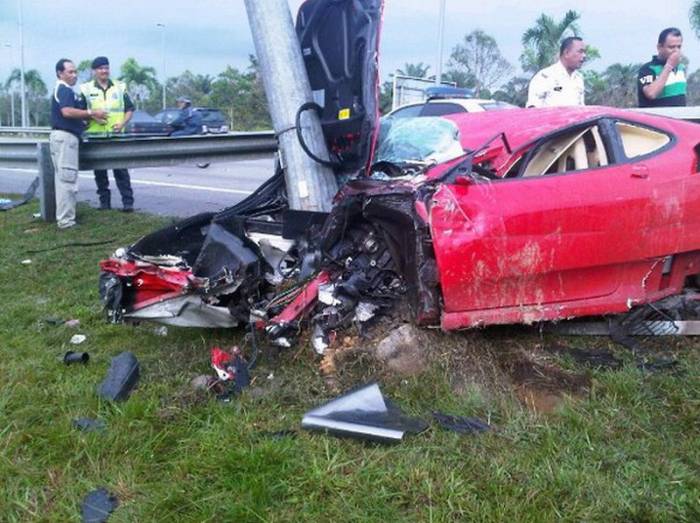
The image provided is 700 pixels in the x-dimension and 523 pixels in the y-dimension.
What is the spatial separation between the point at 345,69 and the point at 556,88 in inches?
86.7

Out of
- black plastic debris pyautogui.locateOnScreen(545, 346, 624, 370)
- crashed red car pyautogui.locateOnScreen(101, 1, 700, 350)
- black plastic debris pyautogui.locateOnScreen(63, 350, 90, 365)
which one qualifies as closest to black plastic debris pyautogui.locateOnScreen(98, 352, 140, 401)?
black plastic debris pyautogui.locateOnScreen(63, 350, 90, 365)

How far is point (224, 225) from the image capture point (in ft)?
13.4

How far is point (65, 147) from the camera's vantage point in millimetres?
7102

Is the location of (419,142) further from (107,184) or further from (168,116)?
(168,116)

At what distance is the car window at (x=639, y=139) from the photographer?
372 cm

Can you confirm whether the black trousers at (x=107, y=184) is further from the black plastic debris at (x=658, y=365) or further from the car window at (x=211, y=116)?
the car window at (x=211, y=116)

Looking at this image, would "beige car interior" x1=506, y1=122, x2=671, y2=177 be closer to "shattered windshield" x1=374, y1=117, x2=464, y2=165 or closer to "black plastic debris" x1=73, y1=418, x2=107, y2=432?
"shattered windshield" x1=374, y1=117, x2=464, y2=165

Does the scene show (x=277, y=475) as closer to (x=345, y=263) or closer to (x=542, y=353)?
(x=345, y=263)

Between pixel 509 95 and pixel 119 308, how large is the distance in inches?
1168

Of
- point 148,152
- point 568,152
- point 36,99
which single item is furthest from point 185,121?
point 36,99

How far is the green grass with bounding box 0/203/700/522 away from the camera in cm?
235

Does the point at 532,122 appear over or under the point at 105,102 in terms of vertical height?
under

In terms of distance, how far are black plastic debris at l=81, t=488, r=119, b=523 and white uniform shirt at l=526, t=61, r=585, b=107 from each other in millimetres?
4661

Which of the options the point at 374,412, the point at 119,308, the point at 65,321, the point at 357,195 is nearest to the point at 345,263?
the point at 357,195
